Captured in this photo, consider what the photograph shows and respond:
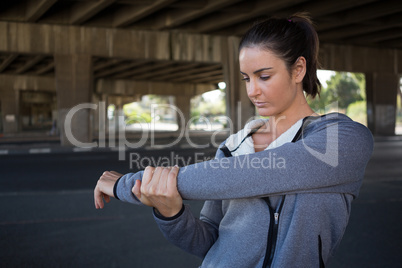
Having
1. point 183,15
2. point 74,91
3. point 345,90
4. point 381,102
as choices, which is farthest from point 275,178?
point 345,90

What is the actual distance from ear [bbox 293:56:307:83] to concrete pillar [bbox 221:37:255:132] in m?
21.2

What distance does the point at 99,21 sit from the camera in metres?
19.4

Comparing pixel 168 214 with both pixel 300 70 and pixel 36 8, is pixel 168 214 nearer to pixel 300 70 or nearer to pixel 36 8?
pixel 300 70

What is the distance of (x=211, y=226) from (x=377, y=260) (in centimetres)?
347

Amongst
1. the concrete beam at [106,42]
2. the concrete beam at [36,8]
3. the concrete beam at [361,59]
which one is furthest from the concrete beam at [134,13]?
the concrete beam at [361,59]

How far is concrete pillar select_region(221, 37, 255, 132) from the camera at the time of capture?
22.7m

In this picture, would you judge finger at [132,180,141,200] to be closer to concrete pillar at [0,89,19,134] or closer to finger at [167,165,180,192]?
finger at [167,165,180,192]

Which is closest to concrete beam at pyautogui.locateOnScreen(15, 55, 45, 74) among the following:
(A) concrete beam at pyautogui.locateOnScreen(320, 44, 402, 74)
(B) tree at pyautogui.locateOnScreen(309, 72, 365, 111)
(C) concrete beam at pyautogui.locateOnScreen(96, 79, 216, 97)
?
(C) concrete beam at pyautogui.locateOnScreen(96, 79, 216, 97)

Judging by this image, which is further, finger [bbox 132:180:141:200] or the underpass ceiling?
the underpass ceiling

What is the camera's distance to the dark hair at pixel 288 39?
1414mm

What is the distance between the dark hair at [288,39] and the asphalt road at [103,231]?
3.33m

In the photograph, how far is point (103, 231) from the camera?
5.41 meters

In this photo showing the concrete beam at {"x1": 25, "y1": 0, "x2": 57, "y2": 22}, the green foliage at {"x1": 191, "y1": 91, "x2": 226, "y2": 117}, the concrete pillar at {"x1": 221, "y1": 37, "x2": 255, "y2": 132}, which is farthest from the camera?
the green foliage at {"x1": 191, "y1": 91, "x2": 226, "y2": 117}

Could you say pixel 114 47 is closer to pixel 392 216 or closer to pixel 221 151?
pixel 392 216
